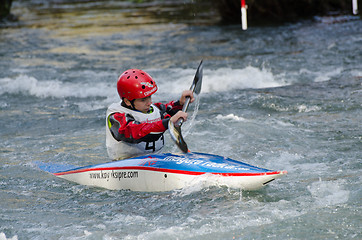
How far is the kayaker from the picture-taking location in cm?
453

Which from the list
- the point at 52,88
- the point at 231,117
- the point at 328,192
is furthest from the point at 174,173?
the point at 52,88

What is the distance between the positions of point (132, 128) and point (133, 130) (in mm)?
19

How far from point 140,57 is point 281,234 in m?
8.76

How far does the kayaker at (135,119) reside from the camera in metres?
4.53

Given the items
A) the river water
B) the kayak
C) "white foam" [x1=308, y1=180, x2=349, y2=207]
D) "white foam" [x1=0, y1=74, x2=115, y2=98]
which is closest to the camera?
the river water

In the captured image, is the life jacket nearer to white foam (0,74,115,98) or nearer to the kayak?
the kayak

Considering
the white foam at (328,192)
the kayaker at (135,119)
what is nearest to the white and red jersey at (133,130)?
the kayaker at (135,119)

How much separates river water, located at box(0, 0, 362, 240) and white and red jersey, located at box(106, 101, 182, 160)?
42cm

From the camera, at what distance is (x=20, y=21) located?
1919 centimetres

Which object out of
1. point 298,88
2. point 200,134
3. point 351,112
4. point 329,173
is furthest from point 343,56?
point 329,173

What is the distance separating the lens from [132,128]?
14.9 feet

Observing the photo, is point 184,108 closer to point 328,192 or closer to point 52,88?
point 328,192

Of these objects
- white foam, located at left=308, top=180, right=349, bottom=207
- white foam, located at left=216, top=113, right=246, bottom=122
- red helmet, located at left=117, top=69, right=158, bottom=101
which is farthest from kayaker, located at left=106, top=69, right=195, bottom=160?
white foam, located at left=216, top=113, right=246, bottom=122

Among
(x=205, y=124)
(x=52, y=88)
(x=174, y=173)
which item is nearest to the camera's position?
(x=174, y=173)
